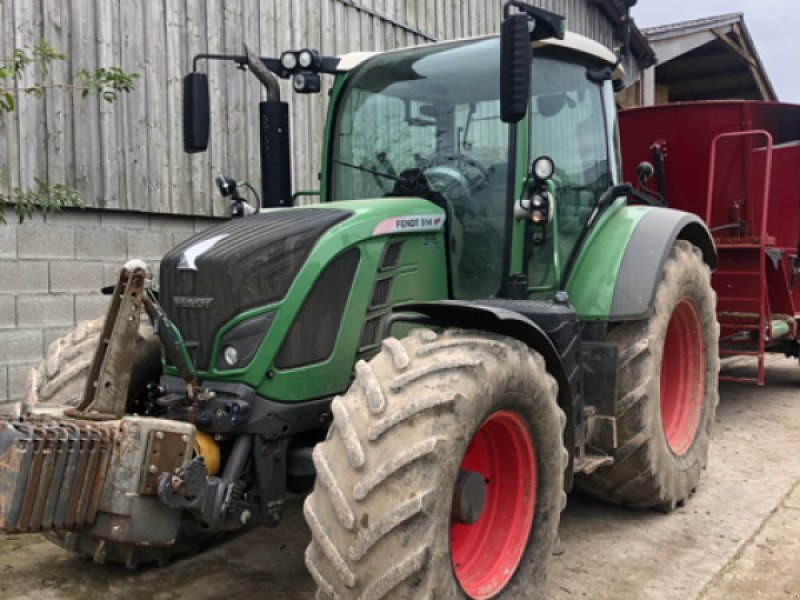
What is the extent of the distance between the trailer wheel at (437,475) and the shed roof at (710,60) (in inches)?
484

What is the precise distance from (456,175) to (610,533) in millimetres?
1982

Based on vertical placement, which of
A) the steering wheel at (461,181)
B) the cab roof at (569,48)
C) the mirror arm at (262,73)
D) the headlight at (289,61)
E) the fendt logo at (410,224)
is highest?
the cab roof at (569,48)

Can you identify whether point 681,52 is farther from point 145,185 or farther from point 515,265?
point 515,265

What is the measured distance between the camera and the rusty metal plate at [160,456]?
2.71 meters

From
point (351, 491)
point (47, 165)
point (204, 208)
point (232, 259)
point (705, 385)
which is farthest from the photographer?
point (204, 208)

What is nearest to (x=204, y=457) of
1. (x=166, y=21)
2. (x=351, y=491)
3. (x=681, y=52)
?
(x=351, y=491)

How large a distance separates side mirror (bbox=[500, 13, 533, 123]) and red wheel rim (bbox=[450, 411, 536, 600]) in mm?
1177

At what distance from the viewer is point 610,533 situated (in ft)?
13.8

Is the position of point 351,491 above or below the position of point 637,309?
below

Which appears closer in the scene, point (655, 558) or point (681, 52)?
point (655, 558)

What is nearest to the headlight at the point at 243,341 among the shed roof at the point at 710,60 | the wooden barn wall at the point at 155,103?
the wooden barn wall at the point at 155,103

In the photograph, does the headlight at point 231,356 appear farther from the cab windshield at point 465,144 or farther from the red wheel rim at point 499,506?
the cab windshield at point 465,144

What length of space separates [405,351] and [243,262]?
73 centimetres

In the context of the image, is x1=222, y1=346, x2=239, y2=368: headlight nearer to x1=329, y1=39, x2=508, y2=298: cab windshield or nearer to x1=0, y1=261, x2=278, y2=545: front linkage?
x1=0, y1=261, x2=278, y2=545: front linkage
